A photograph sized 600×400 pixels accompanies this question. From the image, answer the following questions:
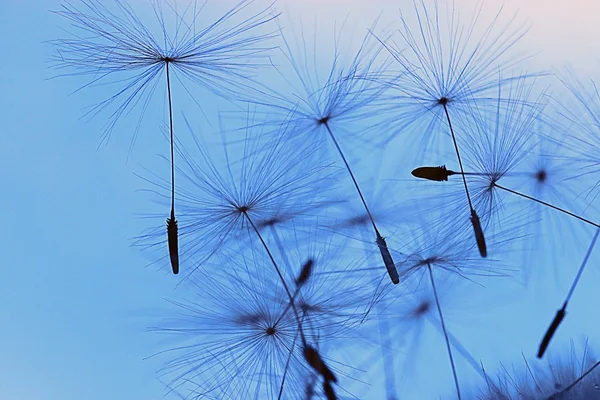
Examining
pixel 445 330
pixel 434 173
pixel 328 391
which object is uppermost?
pixel 434 173

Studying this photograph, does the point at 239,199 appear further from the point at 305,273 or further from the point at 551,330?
the point at 551,330

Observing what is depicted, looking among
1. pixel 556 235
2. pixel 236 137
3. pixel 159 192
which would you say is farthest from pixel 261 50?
pixel 556 235

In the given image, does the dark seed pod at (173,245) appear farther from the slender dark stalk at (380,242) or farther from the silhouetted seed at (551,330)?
the silhouetted seed at (551,330)

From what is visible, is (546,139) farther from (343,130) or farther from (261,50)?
(261,50)

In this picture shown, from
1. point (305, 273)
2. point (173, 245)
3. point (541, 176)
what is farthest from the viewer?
point (541, 176)

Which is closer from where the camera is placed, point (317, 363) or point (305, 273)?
point (317, 363)

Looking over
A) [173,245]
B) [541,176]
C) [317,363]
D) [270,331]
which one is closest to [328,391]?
[317,363]
